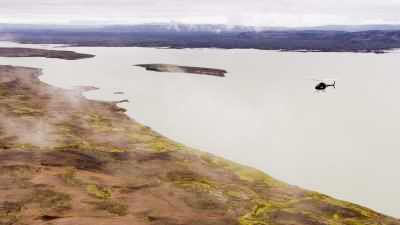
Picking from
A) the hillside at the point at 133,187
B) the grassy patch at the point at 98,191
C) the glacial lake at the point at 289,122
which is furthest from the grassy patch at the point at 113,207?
the glacial lake at the point at 289,122

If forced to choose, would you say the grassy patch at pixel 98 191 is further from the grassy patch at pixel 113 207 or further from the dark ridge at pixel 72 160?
the dark ridge at pixel 72 160

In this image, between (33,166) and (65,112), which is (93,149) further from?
(65,112)

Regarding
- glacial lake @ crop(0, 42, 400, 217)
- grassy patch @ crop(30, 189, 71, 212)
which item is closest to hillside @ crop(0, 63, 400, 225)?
grassy patch @ crop(30, 189, 71, 212)

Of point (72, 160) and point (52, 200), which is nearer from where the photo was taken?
point (52, 200)

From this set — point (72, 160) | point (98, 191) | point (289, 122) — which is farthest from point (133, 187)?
point (289, 122)

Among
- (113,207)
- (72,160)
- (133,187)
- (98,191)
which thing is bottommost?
(113,207)

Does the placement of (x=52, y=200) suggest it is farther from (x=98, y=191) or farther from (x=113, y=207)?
(x=113, y=207)

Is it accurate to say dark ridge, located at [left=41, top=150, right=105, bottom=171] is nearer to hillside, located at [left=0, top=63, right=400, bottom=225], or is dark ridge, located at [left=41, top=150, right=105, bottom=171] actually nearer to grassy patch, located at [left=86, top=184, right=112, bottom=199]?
hillside, located at [left=0, top=63, right=400, bottom=225]
